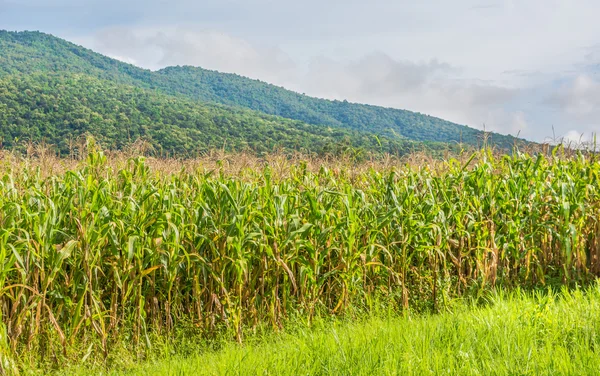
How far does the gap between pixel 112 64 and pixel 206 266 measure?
13669cm

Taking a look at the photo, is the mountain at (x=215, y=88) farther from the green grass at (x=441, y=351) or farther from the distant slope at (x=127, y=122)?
the green grass at (x=441, y=351)

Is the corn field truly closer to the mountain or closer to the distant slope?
the distant slope

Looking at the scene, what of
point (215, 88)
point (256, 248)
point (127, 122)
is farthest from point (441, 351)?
point (215, 88)

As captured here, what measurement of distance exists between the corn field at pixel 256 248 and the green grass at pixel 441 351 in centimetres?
56

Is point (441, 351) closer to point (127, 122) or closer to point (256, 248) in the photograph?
point (256, 248)

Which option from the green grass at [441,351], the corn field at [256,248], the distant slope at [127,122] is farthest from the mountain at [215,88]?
the green grass at [441,351]

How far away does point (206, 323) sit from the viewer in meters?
5.38

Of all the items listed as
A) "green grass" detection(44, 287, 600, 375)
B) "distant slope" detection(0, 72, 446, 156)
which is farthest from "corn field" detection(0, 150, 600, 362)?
"distant slope" detection(0, 72, 446, 156)

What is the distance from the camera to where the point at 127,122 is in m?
56.8

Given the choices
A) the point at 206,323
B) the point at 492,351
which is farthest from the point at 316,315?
the point at 492,351

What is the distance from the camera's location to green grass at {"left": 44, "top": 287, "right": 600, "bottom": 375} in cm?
383

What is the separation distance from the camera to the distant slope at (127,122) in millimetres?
48406

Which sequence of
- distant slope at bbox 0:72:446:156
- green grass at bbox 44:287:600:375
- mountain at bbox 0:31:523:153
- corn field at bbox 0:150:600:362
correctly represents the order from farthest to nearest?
mountain at bbox 0:31:523:153 → distant slope at bbox 0:72:446:156 → corn field at bbox 0:150:600:362 → green grass at bbox 44:287:600:375

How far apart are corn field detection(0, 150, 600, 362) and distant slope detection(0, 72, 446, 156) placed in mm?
36512
